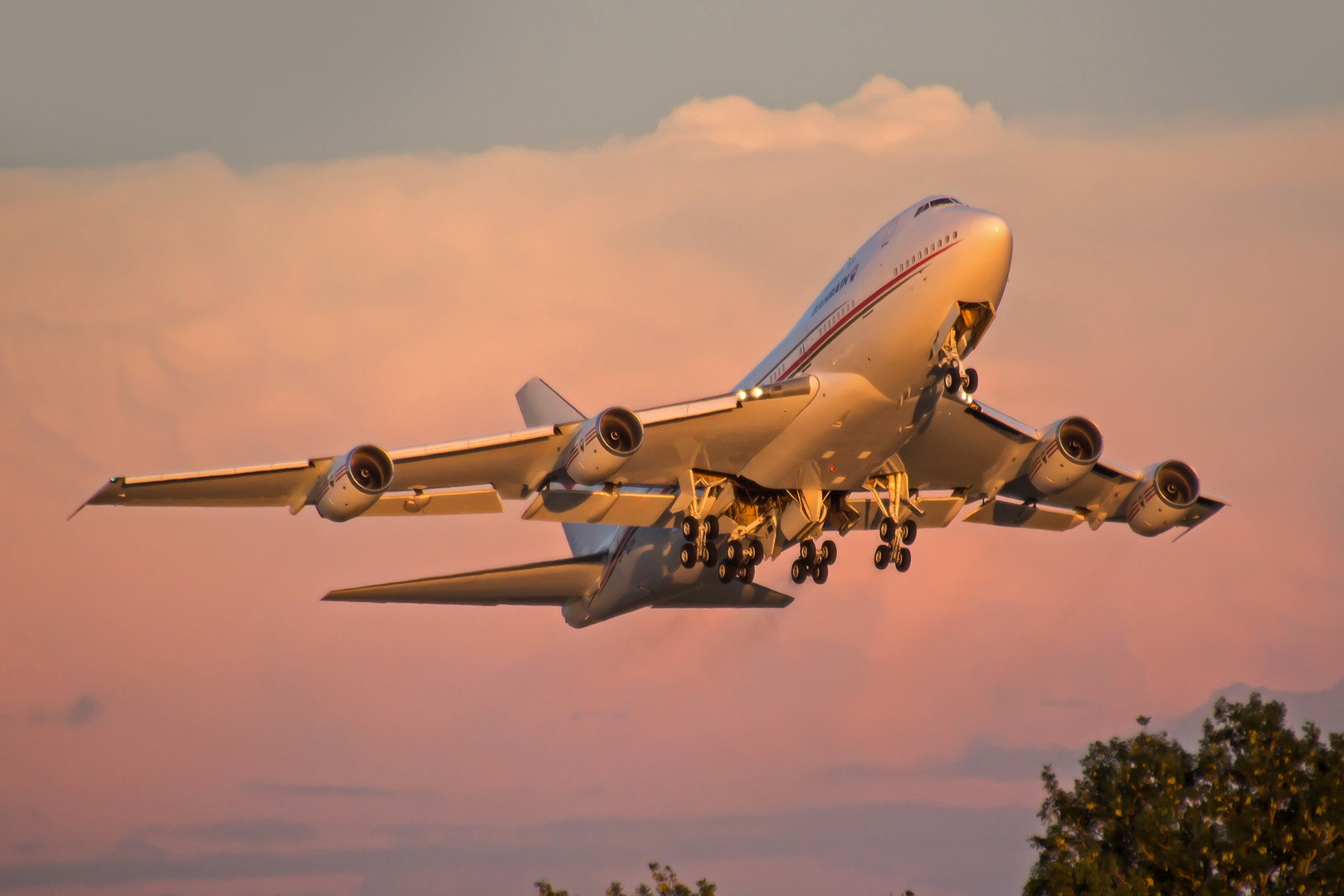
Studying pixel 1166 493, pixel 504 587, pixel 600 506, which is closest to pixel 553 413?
pixel 504 587

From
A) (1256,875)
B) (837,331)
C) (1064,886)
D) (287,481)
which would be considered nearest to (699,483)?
(837,331)

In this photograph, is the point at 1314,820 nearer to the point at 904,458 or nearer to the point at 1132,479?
the point at 1132,479

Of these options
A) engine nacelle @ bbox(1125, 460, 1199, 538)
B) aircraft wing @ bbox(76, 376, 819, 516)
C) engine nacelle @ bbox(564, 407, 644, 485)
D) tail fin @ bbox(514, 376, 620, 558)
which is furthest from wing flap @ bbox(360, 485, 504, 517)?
engine nacelle @ bbox(1125, 460, 1199, 538)

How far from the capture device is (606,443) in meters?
29.4

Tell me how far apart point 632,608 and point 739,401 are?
1056 cm

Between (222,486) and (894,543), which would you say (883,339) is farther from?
(222,486)

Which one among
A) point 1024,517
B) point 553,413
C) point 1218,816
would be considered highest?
point 553,413

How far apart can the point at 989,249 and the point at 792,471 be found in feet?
25.4

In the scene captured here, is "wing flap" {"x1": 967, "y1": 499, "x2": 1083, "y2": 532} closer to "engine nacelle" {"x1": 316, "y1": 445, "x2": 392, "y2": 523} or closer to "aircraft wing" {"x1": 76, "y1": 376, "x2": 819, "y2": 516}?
"aircraft wing" {"x1": 76, "y1": 376, "x2": 819, "y2": 516}

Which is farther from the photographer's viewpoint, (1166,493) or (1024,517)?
(1024,517)

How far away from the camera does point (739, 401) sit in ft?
102

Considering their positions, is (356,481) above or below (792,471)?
below

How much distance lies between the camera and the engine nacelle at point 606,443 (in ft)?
96.6

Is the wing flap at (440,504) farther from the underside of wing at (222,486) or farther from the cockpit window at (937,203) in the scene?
the cockpit window at (937,203)
